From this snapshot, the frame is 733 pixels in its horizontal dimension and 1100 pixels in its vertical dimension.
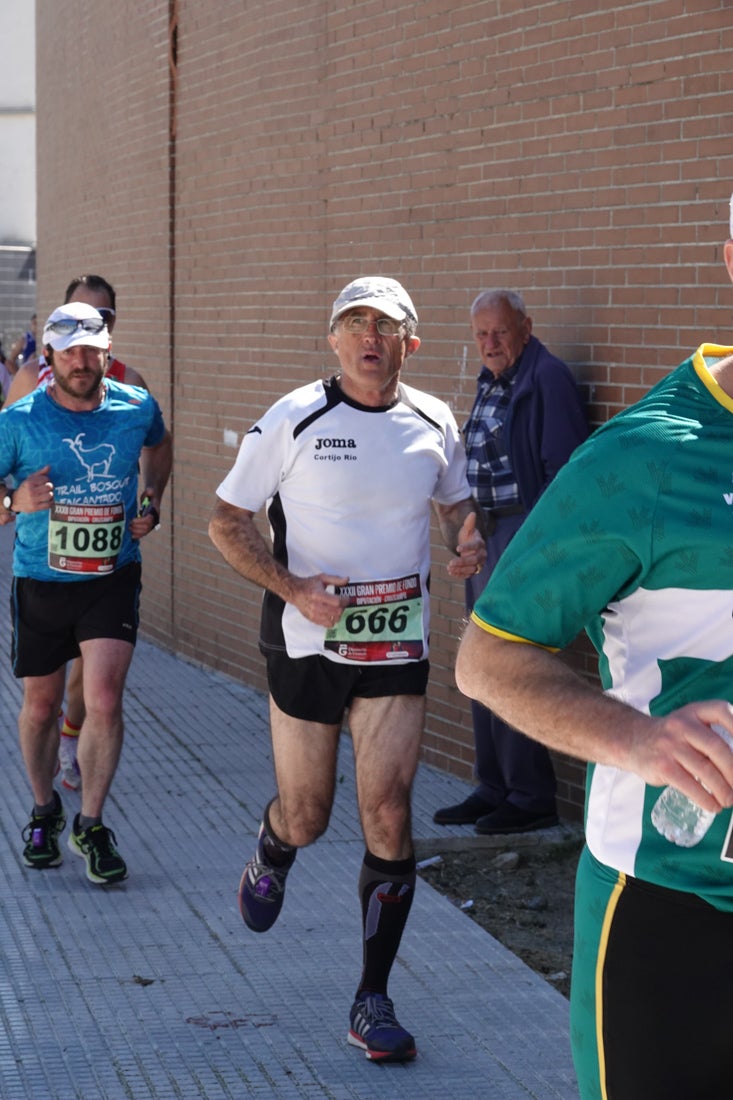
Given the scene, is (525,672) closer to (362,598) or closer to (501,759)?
(362,598)

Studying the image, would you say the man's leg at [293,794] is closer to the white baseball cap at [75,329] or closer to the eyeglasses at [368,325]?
the eyeglasses at [368,325]

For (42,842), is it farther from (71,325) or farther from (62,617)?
(71,325)

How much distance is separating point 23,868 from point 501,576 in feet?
15.6

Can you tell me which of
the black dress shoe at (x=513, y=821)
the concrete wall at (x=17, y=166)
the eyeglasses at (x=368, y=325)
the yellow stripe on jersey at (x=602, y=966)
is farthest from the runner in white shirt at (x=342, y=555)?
the concrete wall at (x=17, y=166)

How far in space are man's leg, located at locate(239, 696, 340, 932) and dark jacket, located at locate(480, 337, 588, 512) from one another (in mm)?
2064

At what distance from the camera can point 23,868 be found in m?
6.71

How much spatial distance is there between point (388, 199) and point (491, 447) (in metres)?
2.16

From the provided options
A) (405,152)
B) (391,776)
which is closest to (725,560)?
(391,776)

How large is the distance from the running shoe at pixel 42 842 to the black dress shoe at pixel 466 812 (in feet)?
5.37

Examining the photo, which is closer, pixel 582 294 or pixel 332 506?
pixel 332 506

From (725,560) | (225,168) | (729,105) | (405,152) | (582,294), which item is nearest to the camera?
(725,560)

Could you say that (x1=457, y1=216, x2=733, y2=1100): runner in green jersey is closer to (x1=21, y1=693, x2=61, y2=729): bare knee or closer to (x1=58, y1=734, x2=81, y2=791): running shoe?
(x1=21, y1=693, x2=61, y2=729): bare knee

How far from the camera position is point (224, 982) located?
547 centimetres

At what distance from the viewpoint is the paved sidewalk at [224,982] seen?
473cm
